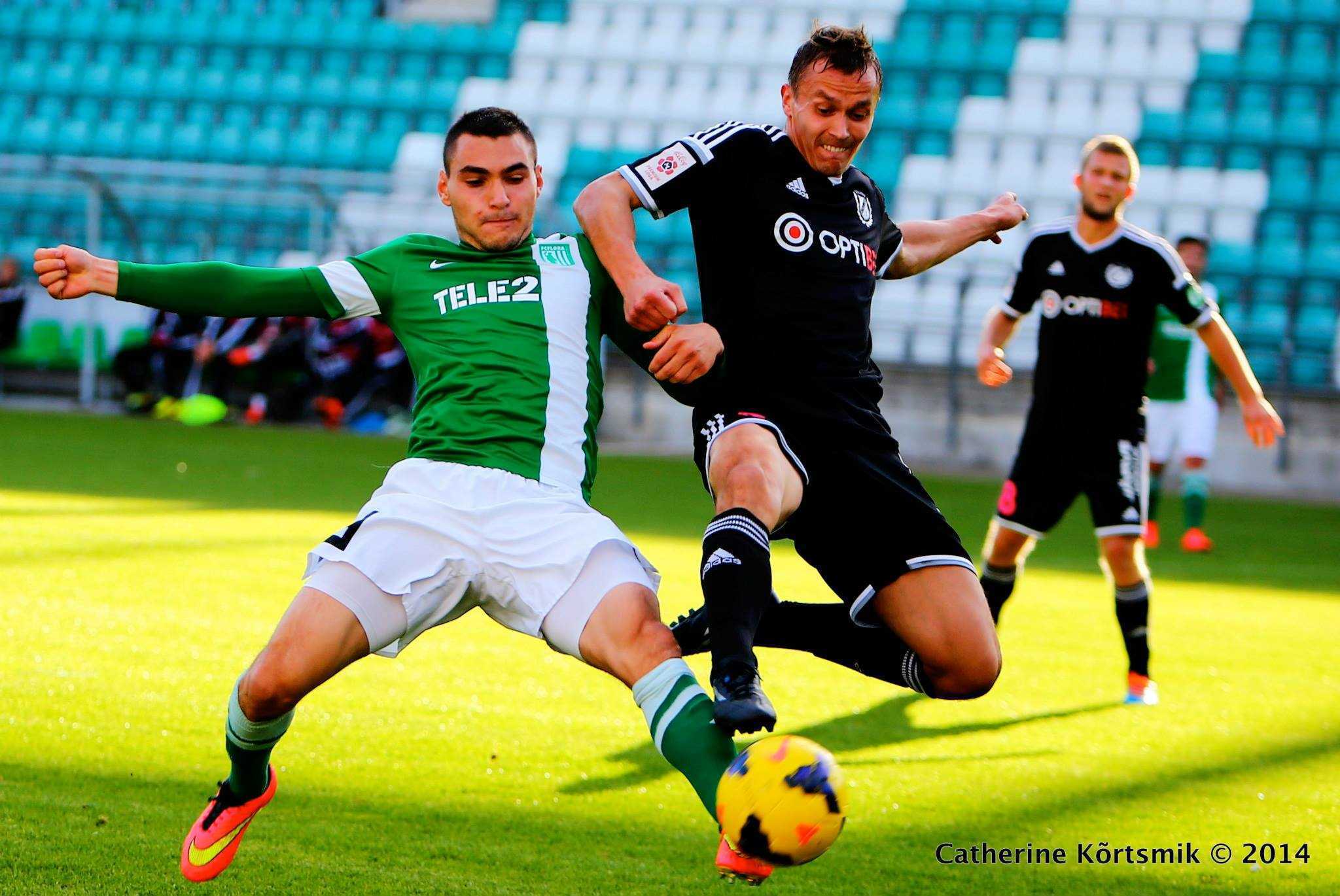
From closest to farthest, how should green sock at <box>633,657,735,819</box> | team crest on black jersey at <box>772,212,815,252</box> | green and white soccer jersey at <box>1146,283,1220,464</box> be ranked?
green sock at <box>633,657,735,819</box>, team crest on black jersey at <box>772,212,815,252</box>, green and white soccer jersey at <box>1146,283,1220,464</box>

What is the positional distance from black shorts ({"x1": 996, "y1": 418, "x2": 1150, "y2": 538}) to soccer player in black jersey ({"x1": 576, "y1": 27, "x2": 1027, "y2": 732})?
5.62 ft

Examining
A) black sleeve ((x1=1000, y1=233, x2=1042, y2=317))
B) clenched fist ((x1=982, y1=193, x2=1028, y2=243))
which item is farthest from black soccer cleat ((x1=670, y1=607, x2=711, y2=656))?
black sleeve ((x1=1000, y1=233, x2=1042, y2=317))

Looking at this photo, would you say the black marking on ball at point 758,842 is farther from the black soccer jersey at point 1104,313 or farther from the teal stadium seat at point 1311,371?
the teal stadium seat at point 1311,371

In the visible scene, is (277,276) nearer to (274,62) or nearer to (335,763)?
(335,763)

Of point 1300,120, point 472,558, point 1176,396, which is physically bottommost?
point 1176,396

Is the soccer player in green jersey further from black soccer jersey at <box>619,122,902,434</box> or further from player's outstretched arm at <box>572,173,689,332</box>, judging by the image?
black soccer jersey at <box>619,122,902,434</box>

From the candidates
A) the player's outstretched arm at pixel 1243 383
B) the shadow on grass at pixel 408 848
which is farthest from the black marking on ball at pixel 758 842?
the player's outstretched arm at pixel 1243 383

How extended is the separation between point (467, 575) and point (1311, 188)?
15035 mm

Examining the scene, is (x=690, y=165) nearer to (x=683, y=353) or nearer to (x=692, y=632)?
(x=683, y=353)

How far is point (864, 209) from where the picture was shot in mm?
4004

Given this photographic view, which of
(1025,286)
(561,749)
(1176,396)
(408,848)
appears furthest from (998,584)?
(1176,396)

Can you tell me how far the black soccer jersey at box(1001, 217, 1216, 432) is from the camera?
18.3 ft

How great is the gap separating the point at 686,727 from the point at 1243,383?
303 centimetres

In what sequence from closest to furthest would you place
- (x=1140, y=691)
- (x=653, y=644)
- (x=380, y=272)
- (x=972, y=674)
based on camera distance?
(x=653, y=644) < (x=380, y=272) < (x=972, y=674) < (x=1140, y=691)
